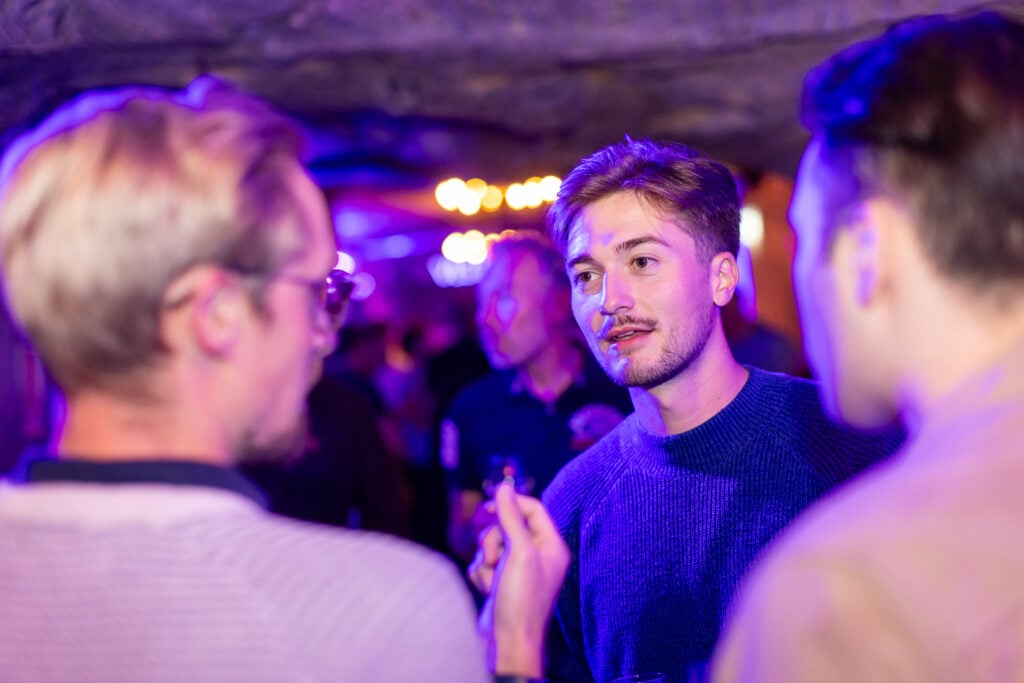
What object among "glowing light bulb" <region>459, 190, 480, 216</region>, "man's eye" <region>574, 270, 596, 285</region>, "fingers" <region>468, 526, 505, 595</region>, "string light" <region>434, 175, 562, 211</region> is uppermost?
"string light" <region>434, 175, 562, 211</region>

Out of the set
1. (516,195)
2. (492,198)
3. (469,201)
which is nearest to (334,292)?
(469,201)

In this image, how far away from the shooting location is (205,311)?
3.23 feet

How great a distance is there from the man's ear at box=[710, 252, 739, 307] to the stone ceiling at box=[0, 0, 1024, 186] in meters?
2.41

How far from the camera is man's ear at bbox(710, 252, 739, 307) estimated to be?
2229 mm

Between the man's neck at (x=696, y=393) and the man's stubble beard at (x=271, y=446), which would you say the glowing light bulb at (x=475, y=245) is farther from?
the man's stubble beard at (x=271, y=446)

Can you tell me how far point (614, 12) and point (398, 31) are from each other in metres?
1.03

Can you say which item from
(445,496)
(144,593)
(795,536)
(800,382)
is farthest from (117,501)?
(445,496)

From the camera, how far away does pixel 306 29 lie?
4.22 m

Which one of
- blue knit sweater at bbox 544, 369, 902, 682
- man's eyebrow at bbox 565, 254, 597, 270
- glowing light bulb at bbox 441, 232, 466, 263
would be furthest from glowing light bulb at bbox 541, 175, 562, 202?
blue knit sweater at bbox 544, 369, 902, 682

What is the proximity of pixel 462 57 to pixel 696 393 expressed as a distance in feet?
9.89

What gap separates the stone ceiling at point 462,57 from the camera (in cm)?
405

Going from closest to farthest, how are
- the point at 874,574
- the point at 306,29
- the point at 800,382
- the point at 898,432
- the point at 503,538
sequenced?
the point at 874,574
the point at 503,538
the point at 898,432
the point at 800,382
the point at 306,29

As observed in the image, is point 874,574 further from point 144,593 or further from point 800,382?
point 800,382

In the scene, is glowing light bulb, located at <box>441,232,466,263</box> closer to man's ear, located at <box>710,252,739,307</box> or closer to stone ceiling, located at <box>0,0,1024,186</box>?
stone ceiling, located at <box>0,0,1024,186</box>
